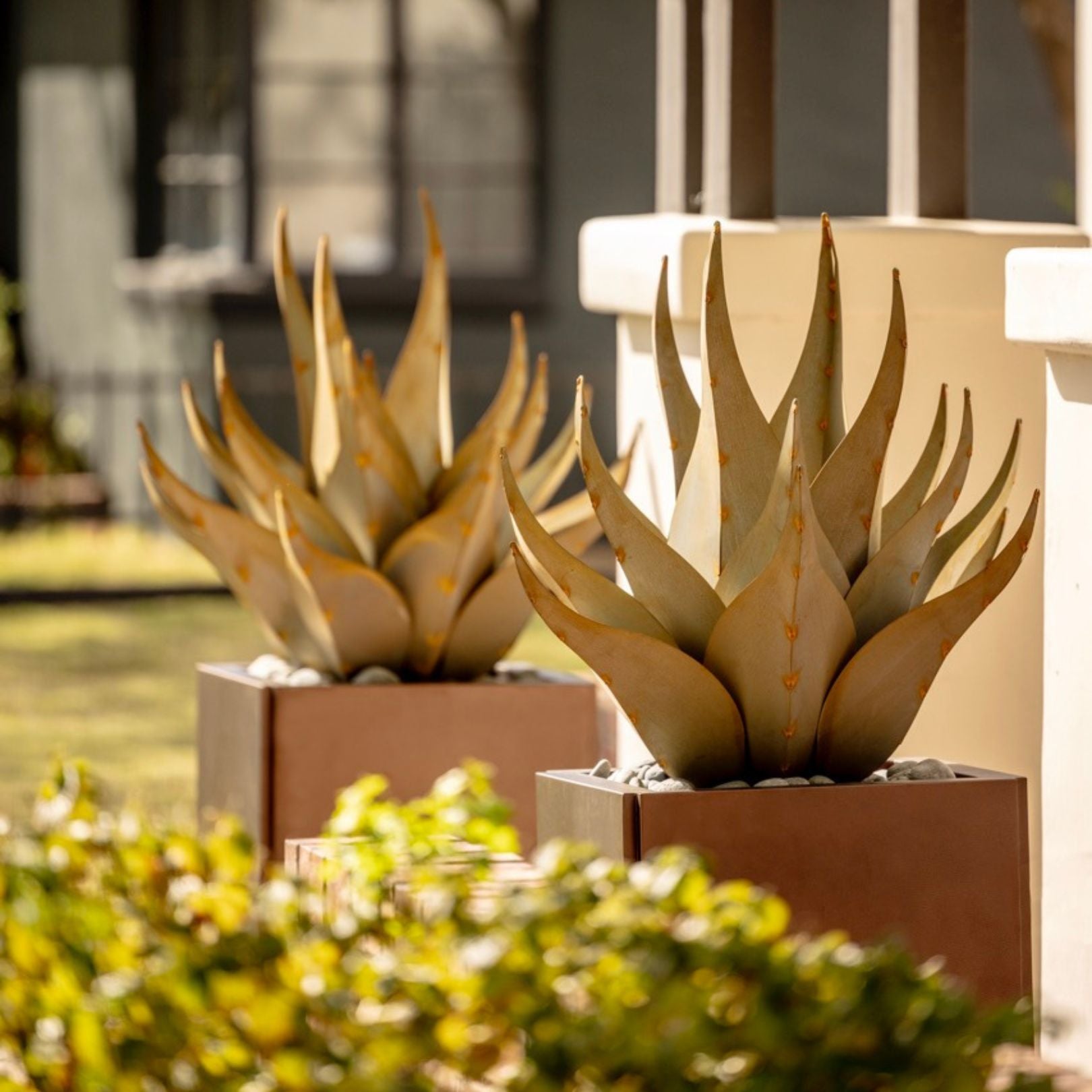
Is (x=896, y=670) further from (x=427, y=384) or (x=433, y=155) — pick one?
(x=433, y=155)

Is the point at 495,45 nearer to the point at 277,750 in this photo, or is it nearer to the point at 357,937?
the point at 277,750

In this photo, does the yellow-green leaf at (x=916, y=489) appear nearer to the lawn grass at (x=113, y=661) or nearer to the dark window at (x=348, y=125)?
the lawn grass at (x=113, y=661)

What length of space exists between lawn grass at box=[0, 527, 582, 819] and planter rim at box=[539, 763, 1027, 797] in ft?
11.4

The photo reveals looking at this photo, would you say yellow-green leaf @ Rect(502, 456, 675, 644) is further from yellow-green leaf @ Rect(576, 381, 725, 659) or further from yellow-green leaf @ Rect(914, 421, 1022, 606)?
yellow-green leaf @ Rect(914, 421, 1022, 606)

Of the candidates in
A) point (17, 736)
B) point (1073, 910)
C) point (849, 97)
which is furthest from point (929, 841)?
point (849, 97)

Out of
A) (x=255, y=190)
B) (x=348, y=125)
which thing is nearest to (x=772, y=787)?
(x=255, y=190)

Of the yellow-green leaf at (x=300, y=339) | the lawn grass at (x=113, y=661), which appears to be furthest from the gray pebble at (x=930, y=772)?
the lawn grass at (x=113, y=661)

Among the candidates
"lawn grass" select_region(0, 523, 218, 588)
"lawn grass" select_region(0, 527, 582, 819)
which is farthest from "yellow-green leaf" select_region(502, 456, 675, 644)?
"lawn grass" select_region(0, 523, 218, 588)

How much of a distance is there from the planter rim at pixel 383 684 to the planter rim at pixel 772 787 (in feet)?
3.10

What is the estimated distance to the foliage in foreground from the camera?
1.54 meters

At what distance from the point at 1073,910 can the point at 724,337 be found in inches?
31.9

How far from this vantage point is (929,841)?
2.68 m

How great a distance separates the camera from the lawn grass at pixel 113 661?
294 inches

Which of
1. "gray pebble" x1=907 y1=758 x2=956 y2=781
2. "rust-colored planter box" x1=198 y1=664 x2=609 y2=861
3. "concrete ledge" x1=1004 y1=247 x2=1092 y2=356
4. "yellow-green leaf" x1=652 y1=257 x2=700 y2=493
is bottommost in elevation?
"rust-colored planter box" x1=198 y1=664 x2=609 y2=861
